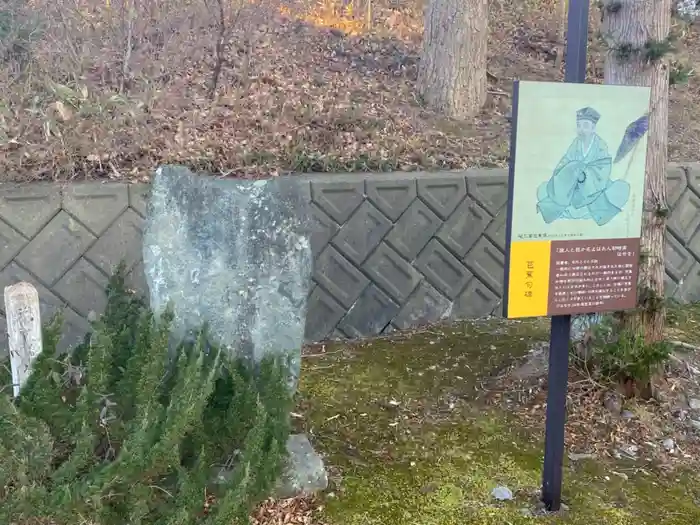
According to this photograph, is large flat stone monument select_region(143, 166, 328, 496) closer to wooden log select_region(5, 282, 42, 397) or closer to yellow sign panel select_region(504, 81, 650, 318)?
wooden log select_region(5, 282, 42, 397)

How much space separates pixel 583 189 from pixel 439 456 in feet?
4.89

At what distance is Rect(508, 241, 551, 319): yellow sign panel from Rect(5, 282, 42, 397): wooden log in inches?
68.5

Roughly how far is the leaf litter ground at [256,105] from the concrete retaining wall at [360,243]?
30cm

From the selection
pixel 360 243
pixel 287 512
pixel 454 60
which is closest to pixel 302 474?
pixel 287 512

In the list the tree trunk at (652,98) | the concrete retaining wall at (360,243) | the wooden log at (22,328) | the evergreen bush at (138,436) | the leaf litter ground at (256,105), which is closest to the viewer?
the evergreen bush at (138,436)

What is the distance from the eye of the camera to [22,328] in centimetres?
248

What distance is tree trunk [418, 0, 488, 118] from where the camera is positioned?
6.18m

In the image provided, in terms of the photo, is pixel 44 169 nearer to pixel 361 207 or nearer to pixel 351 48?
pixel 361 207

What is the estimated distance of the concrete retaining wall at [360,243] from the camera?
13.6 ft

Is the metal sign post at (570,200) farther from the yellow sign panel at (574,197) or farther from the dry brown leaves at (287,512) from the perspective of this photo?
the dry brown leaves at (287,512)

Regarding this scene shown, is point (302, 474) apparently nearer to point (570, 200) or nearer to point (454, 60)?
point (570, 200)

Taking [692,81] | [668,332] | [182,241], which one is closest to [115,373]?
[182,241]

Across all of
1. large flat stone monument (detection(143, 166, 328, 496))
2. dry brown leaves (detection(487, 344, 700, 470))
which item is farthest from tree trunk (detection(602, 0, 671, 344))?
large flat stone monument (detection(143, 166, 328, 496))

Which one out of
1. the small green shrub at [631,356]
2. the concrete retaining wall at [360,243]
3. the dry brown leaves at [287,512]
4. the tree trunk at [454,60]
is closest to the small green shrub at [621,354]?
the small green shrub at [631,356]
